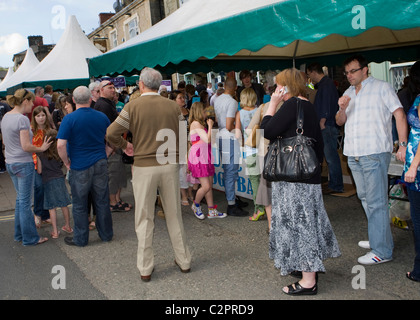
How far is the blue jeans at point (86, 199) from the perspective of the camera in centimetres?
488

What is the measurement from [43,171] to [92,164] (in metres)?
0.98

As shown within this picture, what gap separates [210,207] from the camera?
19.2 feet

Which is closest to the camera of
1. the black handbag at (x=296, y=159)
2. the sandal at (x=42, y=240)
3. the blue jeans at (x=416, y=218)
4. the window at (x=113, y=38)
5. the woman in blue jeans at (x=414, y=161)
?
the black handbag at (x=296, y=159)

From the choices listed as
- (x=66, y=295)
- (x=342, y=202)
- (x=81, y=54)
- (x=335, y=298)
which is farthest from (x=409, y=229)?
(x=81, y=54)

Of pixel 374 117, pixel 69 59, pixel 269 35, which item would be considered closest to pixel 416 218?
pixel 374 117

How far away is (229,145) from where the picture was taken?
580 centimetres

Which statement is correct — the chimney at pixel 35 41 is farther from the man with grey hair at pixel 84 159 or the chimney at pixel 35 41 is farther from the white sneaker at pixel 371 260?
the white sneaker at pixel 371 260

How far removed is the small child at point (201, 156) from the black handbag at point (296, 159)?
7.42 ft

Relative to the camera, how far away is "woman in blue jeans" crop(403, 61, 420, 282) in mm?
3316

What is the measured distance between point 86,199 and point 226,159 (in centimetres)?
202

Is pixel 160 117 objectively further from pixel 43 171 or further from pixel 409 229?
pixel 409 229

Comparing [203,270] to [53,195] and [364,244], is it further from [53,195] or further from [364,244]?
[53,195]

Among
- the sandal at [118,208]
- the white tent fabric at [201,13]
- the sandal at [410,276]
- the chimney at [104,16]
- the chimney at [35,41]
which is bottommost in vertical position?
the sandal at [410,276]

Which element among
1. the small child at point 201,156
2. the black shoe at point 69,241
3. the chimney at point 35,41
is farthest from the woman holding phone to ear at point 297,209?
the chimney at point 35,41
